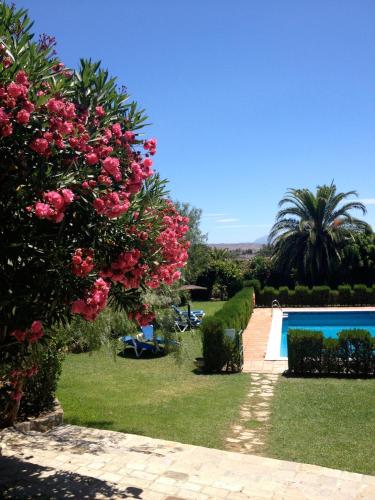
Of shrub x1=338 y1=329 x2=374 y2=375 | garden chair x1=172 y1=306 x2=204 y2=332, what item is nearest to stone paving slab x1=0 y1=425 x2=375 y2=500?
garden chair x1=172 y1=306 x2=204 y2=332

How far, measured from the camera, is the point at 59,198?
307 cm

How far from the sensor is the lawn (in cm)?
844

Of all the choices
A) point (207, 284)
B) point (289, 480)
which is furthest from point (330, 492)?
point (207, 284)

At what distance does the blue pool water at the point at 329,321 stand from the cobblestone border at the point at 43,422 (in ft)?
52.8

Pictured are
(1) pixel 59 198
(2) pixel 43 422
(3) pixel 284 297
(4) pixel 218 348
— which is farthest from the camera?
(3) pixel 284 297

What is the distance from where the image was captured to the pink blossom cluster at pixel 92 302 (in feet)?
10.9

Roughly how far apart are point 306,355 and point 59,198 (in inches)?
434

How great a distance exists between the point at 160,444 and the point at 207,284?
28903 millimetres

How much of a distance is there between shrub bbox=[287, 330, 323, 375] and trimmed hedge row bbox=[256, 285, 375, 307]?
16474mm

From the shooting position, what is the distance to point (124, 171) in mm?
4066

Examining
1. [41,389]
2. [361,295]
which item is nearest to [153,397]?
[41,389]

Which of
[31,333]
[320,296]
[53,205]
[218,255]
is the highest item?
[218,255]

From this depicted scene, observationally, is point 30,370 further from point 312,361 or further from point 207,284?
point 207,284

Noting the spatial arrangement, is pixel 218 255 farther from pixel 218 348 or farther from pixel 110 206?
pixel 110 206
